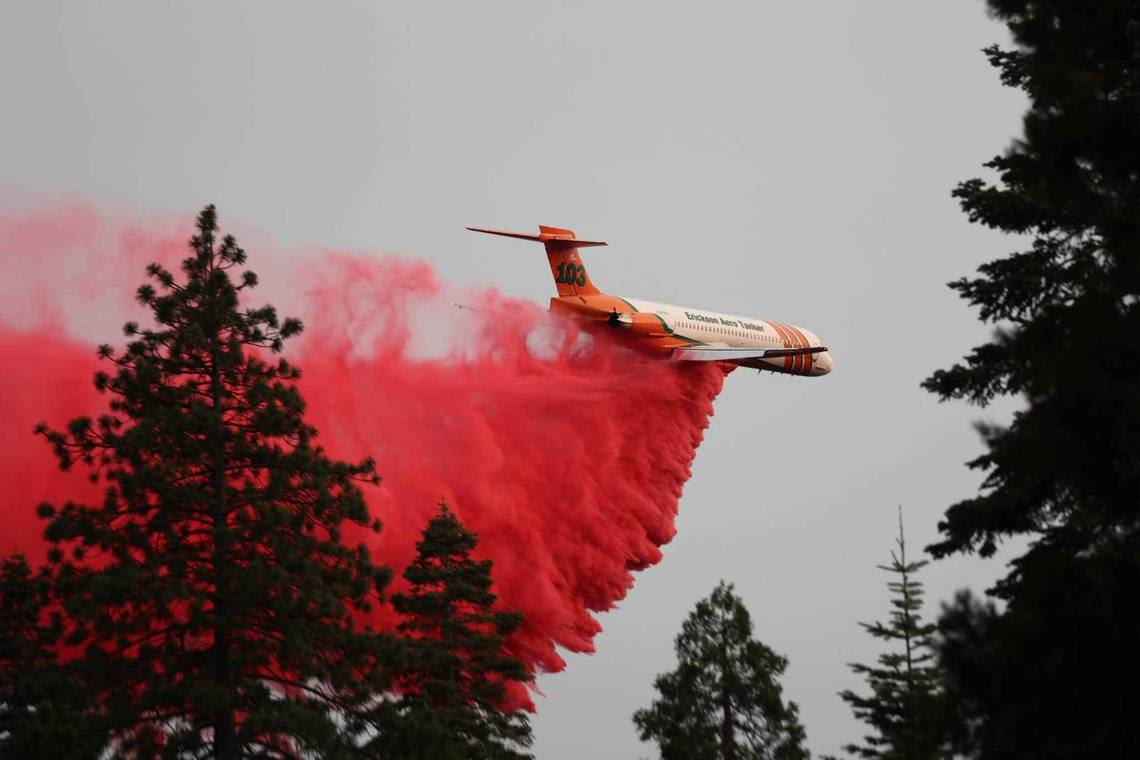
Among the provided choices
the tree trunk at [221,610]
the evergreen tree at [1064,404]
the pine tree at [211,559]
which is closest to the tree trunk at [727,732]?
the pine tree at [211,559]

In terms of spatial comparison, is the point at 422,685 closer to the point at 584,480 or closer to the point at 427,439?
the point at 427,439

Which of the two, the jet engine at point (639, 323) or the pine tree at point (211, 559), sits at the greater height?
the jet engine at point (639, 323)

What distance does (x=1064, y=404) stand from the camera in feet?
55.5

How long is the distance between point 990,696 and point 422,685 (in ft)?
65.2

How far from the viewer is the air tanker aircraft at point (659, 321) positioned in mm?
52281

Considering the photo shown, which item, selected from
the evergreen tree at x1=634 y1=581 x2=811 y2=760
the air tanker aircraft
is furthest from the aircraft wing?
the evergreen tree at x1=634 y1=581 x2=811 y2=760

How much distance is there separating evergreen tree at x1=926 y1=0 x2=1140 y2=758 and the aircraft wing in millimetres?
34092

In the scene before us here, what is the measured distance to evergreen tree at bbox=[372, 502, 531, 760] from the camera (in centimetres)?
3341

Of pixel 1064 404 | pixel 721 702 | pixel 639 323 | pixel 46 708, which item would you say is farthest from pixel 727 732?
pixel 1064 404

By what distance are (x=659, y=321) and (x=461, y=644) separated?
834 inches

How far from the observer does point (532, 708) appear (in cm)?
4072

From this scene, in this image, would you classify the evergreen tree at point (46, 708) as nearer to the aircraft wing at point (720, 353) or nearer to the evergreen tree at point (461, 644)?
the evergreen tree at point (461, 644)

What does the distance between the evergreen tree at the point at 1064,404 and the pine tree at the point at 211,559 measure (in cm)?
1075

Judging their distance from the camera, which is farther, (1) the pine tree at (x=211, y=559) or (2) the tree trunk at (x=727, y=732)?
(2) the tree trunk at (x=727, y=732)
